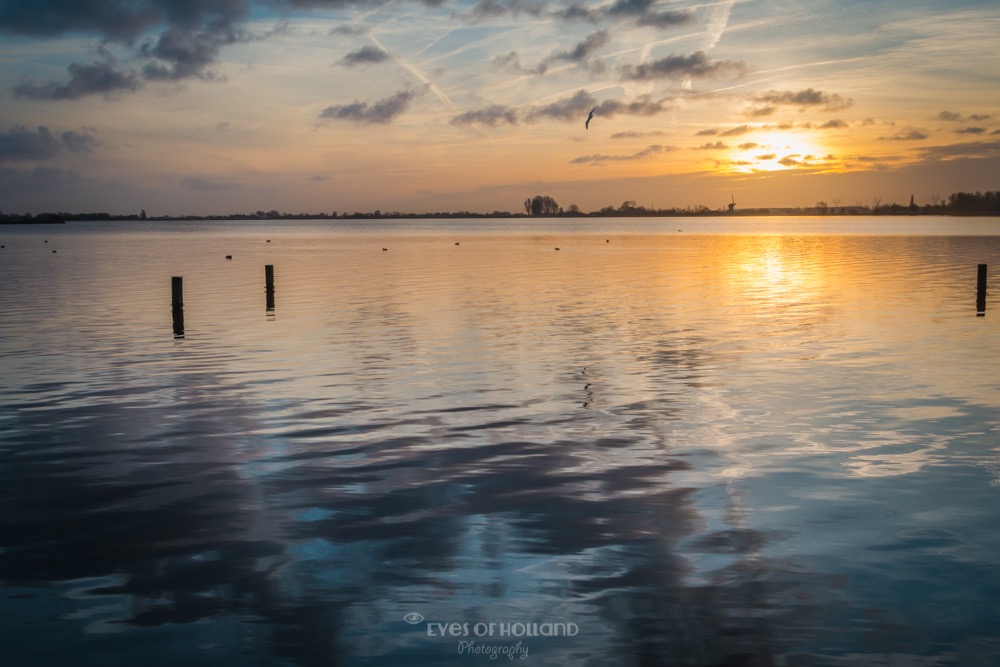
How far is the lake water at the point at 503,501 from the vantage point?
7770 mm

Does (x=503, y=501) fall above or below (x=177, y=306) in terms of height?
below

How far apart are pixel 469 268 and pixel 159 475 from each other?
5989cm

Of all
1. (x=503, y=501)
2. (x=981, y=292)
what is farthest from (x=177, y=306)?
(x=981, y=292)

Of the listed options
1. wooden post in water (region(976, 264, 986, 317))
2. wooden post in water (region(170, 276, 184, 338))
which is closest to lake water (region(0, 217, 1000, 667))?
wooden post in water (region(170, 276, 184, 338))

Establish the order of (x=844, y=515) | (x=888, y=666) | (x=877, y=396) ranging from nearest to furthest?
(x=888, y=666) < (x=844, y=515) < (x=877, y=396)

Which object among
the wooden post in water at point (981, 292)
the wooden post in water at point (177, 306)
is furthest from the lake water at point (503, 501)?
the wooden post in water at point (981, 292)

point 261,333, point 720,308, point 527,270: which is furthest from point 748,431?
point 527,270

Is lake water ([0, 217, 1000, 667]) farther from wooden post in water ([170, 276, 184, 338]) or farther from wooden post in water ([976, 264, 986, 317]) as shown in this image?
wooden post in water ([976, 264, 986, 317])

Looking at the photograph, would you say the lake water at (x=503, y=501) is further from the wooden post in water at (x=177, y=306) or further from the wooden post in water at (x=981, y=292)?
the wooden post in water at (x=981, y=292)

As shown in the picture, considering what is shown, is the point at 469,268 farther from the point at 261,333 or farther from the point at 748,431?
the point at 748,431

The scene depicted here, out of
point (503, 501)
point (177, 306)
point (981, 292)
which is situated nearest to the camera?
point (503, 501)

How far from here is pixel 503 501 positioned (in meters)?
11.6

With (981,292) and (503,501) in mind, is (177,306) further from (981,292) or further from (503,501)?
(981,292)

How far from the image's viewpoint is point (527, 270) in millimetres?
70438
